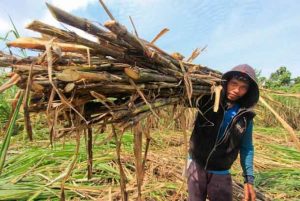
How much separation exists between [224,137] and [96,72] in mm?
1358

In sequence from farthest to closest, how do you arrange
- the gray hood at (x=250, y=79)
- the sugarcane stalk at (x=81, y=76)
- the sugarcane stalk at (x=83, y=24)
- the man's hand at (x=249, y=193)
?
the man's hand at (x=249, y=193) → the gray hood at (x=250, y=79) → the sugarcane stalk at (x=81, y=76) → the sugarcane stalk at (x=83, y=24)

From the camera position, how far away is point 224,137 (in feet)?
9.09

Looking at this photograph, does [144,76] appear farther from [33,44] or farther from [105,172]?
[105,172]

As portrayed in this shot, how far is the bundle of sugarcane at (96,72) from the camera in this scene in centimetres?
155

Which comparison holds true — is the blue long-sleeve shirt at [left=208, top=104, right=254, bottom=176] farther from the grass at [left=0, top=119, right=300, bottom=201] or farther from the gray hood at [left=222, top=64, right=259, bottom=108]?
the grass at [left=0, top=119, right=300, bottom=201]

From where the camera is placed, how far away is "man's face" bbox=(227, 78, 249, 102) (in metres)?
2.72

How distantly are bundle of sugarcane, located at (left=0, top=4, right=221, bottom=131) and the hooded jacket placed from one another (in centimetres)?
64

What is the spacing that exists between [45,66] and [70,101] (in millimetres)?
178

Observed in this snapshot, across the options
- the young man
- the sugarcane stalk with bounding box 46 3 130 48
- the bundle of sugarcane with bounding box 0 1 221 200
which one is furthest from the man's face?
the sugarcane stalk with bounding box 46 3 130 48

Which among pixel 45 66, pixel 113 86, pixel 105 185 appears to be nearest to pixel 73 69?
pixel 45 66

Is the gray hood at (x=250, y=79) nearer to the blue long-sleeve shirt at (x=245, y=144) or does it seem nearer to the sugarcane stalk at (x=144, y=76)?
the blue long-sleeve shirt at (x=245, y=144)

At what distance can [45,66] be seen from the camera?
161 cm

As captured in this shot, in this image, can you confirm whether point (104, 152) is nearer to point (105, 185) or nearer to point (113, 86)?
point (105, 185)

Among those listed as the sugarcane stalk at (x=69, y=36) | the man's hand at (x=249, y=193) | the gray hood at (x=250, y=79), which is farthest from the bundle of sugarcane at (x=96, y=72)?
the man's hand at (x=249, y=193)
